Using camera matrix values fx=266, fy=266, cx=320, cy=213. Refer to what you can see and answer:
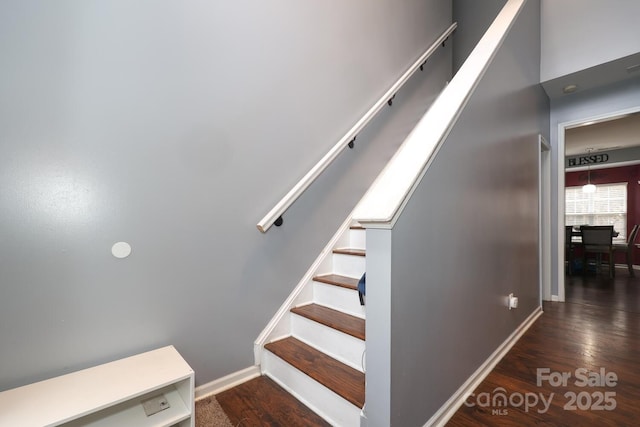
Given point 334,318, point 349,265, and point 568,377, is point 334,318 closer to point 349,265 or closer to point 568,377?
point 349,265

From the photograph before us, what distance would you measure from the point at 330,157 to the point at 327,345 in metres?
1.25

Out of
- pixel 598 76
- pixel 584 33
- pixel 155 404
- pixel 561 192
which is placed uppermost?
pixel 584 33

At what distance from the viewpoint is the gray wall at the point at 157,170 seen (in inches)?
42.2

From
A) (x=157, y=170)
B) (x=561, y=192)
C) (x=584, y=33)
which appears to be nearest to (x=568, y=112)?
(x=584, y=33)

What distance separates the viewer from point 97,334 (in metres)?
1.21

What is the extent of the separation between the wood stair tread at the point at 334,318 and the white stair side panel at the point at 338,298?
33mm

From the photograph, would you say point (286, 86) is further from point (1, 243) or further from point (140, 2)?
point (1, 243)

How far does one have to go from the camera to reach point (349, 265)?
2.04 meters

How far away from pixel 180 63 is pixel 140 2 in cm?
29

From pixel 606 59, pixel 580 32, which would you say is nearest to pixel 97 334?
pixel 606 59

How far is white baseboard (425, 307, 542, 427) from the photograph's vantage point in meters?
1.28

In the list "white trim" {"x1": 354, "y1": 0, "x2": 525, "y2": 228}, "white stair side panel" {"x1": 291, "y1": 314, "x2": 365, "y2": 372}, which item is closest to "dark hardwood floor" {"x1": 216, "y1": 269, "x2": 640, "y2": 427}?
"white stair side panel" {"x1": 291, "y1": 314, "x2": 365, "y2": 372}

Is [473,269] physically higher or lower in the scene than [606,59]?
lower

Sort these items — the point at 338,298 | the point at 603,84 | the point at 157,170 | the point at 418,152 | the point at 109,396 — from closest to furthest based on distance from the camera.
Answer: the point at 109,396 < the point at 418,152 < the point at 157,170 < the point at 338,298 < the point at 603,84
